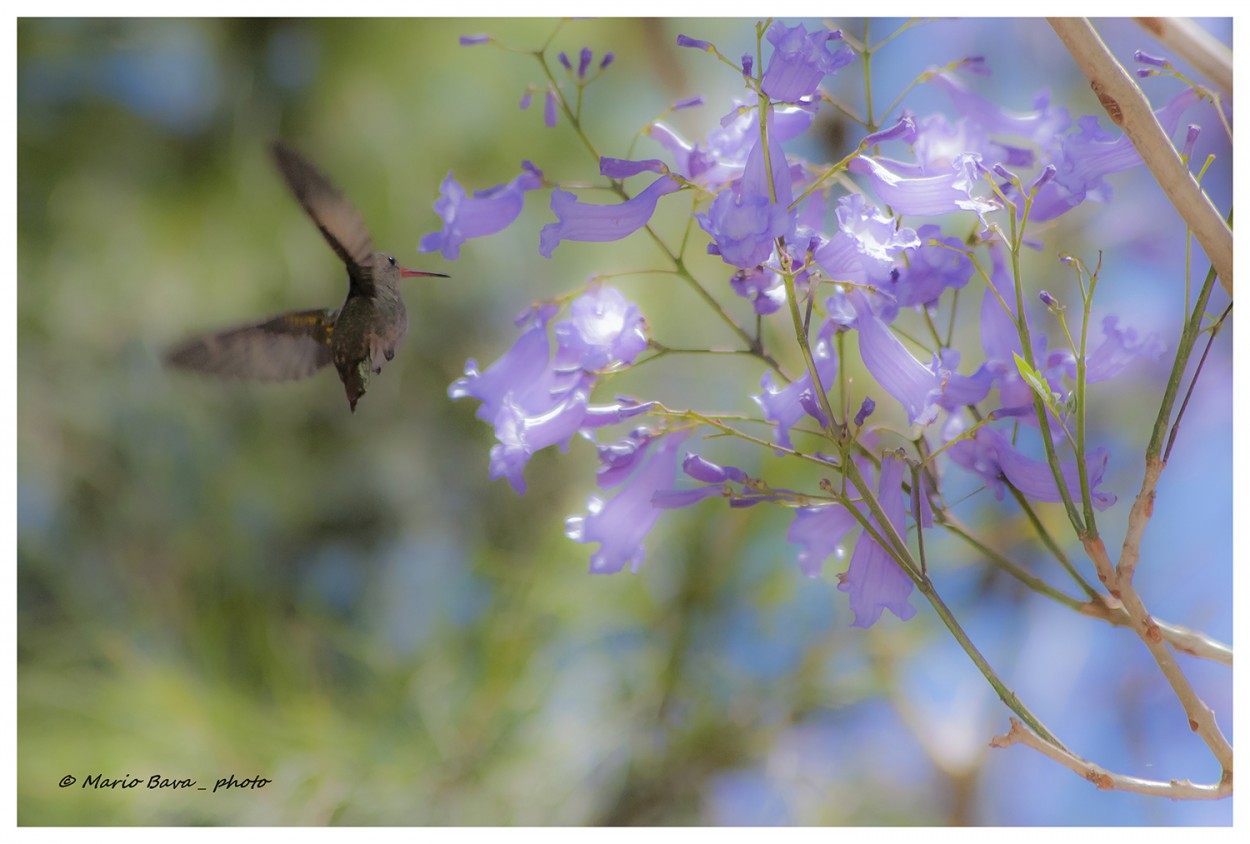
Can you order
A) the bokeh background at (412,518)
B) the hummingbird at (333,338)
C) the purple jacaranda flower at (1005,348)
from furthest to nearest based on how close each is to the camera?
the bokeh background at (412,518) → the hummingbird at (333,338) → the purple jacaranda flower at (1005,348)

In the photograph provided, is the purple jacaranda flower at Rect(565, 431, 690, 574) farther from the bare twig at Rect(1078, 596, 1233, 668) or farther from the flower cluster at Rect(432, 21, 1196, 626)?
the bare twig at Rect(1078, 596, 1233, 668)

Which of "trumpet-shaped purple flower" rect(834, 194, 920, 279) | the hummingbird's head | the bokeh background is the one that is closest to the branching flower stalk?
"trumpet-shaped purple flower" rect(834, 194, 920, 279)

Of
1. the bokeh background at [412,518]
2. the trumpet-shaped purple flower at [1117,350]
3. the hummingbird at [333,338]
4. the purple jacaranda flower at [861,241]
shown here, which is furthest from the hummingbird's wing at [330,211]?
the bokeh background at [412,518]

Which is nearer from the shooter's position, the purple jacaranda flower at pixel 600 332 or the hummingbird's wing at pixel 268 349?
the purple jacaranda flower at pixel 600 332

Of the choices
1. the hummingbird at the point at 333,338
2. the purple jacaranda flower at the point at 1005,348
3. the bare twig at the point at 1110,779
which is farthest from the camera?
the hummingbird at the point at 333,338

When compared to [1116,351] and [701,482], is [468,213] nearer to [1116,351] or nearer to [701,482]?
[701,482]

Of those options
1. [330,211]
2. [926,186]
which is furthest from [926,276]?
[330,211]

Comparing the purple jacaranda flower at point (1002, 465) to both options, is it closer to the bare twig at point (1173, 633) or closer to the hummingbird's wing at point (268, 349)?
the bare twig at point (1173, 633)

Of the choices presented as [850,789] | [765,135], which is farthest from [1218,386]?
[765,135]
